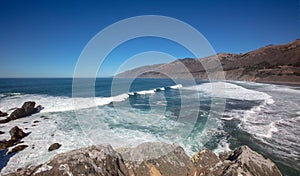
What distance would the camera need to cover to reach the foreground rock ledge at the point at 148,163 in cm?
366

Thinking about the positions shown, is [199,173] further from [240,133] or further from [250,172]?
[240,133]

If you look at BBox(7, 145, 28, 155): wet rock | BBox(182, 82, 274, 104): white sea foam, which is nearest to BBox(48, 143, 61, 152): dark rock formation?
BBox(7, 145, 28, 155): wet rock

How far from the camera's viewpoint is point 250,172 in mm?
3984

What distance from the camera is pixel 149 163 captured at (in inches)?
212

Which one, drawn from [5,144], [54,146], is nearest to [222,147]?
[54,146]

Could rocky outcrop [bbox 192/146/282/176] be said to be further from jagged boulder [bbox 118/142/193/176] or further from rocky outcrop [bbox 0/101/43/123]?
rocky outcrop [bbox 0/101/43/123]

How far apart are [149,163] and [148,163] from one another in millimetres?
35

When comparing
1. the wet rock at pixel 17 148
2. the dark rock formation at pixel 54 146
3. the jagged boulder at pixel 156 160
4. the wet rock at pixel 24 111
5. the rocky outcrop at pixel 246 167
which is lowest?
the wet rock at pixel 17 148

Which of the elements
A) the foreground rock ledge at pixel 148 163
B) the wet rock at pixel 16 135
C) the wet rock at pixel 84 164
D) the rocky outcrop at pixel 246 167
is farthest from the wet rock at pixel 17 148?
the rocky outcrop at pixel 246 167

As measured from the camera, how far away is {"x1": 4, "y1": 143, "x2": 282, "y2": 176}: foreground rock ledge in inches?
144

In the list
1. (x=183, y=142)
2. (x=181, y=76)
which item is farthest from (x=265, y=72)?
(x=183, y=142)

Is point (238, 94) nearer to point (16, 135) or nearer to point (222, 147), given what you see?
point (222, 147)

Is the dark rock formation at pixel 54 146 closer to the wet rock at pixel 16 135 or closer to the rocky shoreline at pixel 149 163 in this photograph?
the wet rock at pixel 16 135

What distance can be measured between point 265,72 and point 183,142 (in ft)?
288
